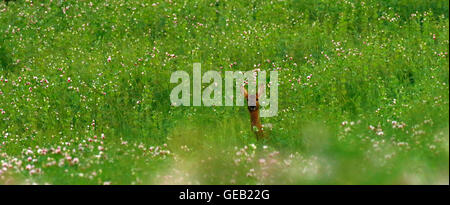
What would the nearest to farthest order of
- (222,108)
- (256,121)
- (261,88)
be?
(256,121) < (261,88) < (222,108)

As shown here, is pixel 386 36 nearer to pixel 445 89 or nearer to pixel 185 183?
pixel 445 89

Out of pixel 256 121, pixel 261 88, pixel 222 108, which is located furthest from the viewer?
pixel 222 108

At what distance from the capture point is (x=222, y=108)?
920 centimetres

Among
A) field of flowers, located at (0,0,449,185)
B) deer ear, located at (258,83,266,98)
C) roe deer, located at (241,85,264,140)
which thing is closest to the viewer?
field of flowers, located at (0,0,449,185)

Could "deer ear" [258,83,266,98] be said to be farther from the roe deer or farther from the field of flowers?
the roe deer

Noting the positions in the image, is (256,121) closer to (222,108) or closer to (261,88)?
(261,88)

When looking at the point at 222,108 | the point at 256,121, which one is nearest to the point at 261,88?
the point at 222,108

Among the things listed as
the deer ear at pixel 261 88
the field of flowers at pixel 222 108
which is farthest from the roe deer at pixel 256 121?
the deer ear at pixel 261 88

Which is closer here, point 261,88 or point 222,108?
point 261,88

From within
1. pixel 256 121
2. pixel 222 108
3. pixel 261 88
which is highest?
pixel 261 88

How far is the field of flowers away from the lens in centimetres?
685

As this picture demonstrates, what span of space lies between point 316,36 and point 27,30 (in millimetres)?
6429

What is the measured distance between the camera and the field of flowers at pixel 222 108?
6852 millimetres

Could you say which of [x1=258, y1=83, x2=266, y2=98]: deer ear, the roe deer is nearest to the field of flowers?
the roe deer
